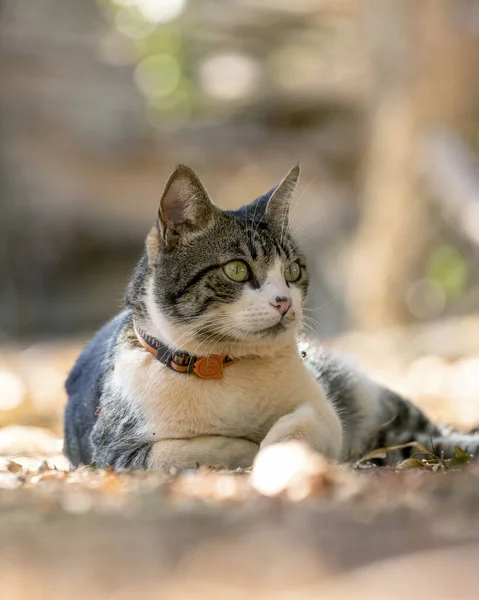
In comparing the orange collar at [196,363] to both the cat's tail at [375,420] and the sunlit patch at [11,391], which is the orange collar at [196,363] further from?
the sunlit patch at [11,391]

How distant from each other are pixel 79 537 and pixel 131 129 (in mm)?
9478

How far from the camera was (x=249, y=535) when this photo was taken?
5.53 feet

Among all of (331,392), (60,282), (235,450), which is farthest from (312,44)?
(235,450)

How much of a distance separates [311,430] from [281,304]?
1.42 ft

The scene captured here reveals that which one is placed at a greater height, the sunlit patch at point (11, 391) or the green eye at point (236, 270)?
the green eye at point (236, 270)

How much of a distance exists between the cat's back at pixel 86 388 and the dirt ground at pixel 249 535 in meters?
0.96

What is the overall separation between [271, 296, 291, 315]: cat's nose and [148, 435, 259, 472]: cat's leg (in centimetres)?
47

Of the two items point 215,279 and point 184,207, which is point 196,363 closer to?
point 215,279

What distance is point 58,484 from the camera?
94.0 inches

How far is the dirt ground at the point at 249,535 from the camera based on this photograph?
148 centimetres

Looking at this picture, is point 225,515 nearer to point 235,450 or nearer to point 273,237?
point 235,450

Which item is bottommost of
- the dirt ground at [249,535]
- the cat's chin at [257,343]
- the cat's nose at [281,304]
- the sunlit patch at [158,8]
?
the dirt ground at [249,535]

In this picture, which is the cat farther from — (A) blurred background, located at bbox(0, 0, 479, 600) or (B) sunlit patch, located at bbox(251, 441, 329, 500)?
(B) sunlit patch, located at bbox(251, 441, 329, 500)

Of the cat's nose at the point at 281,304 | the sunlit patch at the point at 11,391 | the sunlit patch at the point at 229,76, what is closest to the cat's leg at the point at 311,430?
the cat's nose at the point at 281,304
